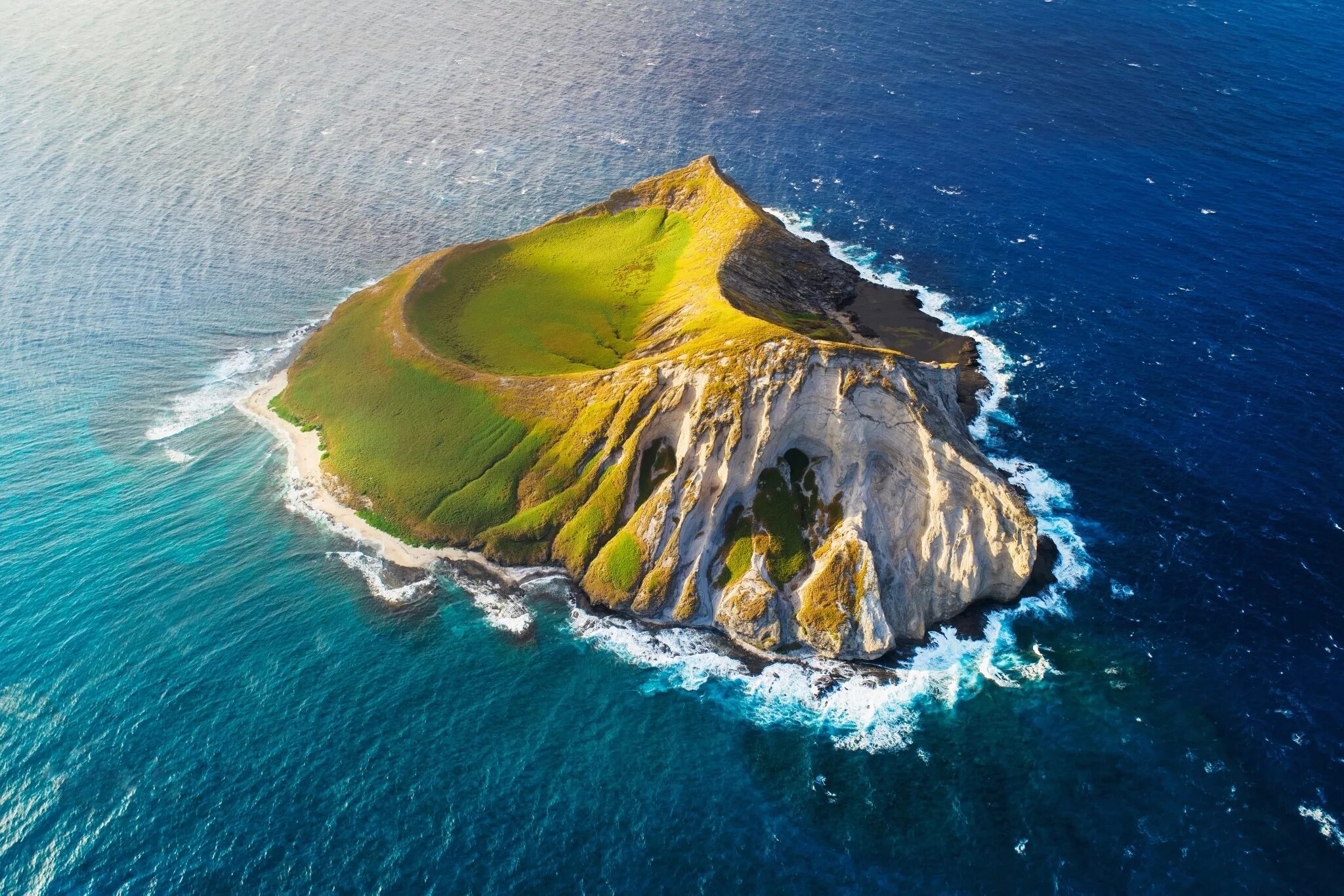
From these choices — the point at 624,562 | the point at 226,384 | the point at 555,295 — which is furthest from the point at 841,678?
the point at 226,384

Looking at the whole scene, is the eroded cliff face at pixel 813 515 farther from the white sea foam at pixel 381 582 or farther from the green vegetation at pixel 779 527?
the white sea foam at pixel 381 582

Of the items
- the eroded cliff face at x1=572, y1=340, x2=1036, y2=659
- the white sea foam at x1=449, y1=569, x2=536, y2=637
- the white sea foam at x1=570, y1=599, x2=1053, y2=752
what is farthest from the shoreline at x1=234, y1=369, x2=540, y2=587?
the white sea foam at x1=570, y1=599, x2=1053, y2=752

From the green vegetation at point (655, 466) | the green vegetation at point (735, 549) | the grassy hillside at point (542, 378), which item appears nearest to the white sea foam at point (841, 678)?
the green vegetation at point (735, 549)

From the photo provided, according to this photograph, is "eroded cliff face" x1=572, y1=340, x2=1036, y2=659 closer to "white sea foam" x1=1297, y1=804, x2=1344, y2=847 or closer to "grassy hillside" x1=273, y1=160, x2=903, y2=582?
"grassy hillside" x1=273, y1=160, x2=903, y2=582

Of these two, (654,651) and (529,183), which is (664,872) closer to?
(654,651)

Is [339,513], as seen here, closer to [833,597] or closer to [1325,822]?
[833,597]
